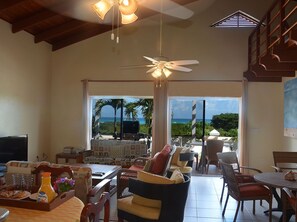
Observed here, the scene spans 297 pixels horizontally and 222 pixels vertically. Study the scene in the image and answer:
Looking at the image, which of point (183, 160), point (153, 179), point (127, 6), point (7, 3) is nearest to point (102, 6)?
point (127, 6)

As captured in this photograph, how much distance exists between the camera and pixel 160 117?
6.93 metres

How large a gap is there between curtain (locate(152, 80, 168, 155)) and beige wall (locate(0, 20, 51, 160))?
281 centimetres

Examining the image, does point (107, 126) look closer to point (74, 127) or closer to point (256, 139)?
point (74, 127)

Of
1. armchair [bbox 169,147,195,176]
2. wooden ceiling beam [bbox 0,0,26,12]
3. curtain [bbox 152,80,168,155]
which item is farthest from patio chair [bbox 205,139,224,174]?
wooden ceiling beam [bbox 0,0,26,12]

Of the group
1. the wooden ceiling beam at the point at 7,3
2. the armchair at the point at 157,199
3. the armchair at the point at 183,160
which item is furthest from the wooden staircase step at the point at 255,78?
the wooden ceiling beam at the point at 7,3

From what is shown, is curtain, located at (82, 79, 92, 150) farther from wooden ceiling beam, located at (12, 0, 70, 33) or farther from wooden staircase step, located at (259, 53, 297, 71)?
wooden staircase step, located at (259, 53, 297, 71)

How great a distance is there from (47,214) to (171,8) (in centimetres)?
594

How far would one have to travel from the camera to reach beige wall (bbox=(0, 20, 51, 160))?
5.61m

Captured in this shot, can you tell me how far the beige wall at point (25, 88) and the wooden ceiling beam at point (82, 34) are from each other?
303 millimetres

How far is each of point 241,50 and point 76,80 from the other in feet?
13.9

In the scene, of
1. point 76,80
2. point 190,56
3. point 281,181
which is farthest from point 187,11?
point 281,181

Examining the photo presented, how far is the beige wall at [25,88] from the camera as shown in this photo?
561 centimetres

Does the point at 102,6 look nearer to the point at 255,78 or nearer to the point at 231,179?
the point at 231,179

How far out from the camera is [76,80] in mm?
7422
